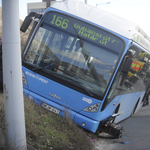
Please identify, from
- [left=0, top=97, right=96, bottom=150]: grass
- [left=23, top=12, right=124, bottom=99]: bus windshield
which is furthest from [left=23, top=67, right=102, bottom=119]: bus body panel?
[left=0, top=97, right=96, bottom=150]: grass

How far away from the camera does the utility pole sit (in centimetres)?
404

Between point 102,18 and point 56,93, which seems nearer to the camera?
point 56,93

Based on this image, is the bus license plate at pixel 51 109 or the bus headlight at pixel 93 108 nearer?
the bus headlight at pixel 93 108

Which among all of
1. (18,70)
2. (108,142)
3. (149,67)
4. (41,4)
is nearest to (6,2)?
(18,70)

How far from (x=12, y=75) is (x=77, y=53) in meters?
3.09

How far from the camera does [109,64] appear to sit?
6957mm

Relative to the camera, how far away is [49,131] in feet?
19.2

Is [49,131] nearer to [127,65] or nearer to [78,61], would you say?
[78,61]

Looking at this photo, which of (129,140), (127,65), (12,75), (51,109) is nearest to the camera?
(12,75)

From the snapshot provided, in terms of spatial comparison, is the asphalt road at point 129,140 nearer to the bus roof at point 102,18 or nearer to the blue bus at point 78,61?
the blue bus at point 78,61

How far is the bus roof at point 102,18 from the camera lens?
7.25 meters

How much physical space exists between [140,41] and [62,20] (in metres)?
2.82

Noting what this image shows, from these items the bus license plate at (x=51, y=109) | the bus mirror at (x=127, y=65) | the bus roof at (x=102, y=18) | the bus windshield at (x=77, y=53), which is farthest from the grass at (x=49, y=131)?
the bus roof at (x=102, y=18)

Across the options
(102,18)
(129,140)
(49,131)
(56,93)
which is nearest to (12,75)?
(49,131)
